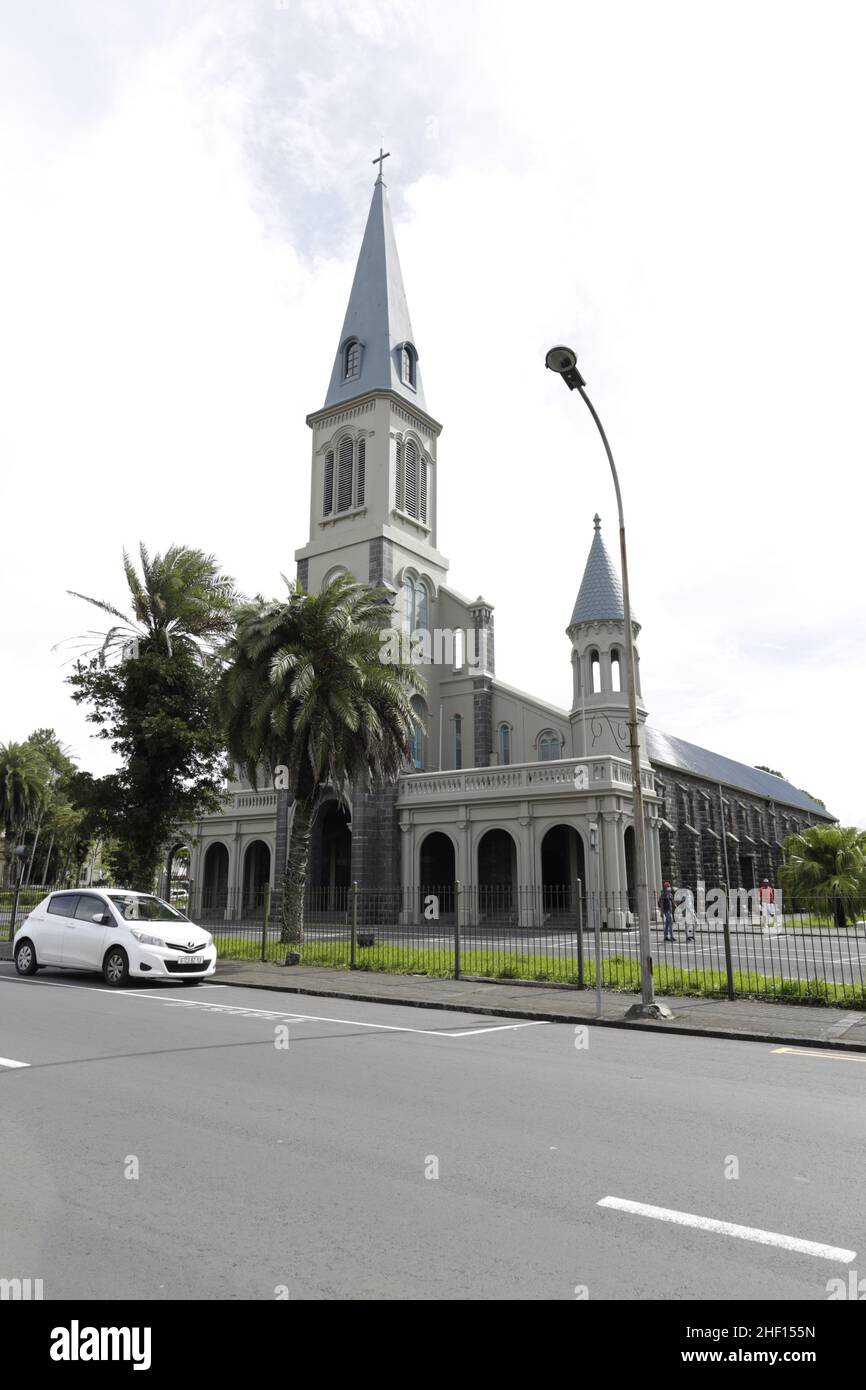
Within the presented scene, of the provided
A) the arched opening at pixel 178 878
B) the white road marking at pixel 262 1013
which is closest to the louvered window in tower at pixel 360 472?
the arched opening at pixel 178 878

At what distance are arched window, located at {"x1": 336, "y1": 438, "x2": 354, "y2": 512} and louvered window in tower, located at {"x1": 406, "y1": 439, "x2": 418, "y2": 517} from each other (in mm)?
2701

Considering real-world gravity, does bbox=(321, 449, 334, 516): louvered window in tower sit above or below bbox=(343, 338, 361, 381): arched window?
below

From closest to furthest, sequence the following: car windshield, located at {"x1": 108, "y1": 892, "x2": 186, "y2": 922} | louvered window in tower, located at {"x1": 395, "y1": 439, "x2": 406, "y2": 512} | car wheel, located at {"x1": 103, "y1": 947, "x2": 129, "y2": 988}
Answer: car wheel, located at {"x1": 103, "y1": 947, "x2": 129, "y2": 988}, car windshield, located at {"x1": 108, "y1": 892, "x2": 186, "y2": 922}, louvered window in tower, located at {"x1": 395, "y1": 439, "x2": 406, "y2": 512}

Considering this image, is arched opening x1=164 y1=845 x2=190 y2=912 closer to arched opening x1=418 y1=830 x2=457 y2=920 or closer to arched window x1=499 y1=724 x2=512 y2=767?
arched opening x1=418 y1=830 x2=457 y2=920

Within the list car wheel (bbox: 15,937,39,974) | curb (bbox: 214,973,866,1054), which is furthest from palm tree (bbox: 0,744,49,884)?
curb (bbox: 214,973,866,1054)

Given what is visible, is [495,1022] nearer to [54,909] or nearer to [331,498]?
[54,909]

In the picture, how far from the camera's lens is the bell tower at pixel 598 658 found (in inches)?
1512

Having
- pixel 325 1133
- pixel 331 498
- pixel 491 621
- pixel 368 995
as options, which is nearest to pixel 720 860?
pixel 491 621

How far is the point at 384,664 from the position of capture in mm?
22594

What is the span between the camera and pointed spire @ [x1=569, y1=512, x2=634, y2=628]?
134 ft

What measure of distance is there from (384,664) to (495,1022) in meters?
12.1

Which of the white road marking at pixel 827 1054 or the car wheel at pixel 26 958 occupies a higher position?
the car wheel at pixel 26 958

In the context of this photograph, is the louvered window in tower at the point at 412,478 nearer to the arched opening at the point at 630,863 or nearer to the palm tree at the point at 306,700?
the arched opening at the point at 630,863

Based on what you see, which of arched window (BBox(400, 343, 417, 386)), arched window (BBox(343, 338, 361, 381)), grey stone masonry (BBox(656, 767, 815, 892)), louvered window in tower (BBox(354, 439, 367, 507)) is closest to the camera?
louvered window in tower (BBox(354, 439, 367, 507))
